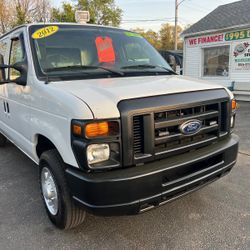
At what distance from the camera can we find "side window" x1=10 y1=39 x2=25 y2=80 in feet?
11.0

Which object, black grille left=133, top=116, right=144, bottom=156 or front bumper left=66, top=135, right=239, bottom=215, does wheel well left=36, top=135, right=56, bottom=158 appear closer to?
front bumper left=66, top=135, right=239, bottom=215

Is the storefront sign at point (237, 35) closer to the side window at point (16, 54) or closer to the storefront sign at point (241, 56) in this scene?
the storefront sign at point (241, 56)

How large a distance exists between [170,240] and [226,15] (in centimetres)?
1317

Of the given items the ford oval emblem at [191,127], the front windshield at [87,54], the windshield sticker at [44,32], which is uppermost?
the windshield sticker at [44,32]

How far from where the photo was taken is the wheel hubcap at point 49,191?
9.04 feet

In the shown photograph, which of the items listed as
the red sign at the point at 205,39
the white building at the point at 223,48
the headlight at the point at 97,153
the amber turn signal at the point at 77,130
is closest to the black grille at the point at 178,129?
the headlight at the point at 97,153

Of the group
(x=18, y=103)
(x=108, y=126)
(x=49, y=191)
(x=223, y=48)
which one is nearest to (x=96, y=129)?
(x=108, y=126)

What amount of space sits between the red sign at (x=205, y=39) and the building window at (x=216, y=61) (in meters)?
0.39

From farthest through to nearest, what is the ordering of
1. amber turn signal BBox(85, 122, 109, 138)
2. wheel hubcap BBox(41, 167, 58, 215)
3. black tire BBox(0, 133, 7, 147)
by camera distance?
1. black tire BBox(0, 133, 7, 147)
2. wheel hubcap BBox(41, 167, 58, 215)
3. amber turn signal BBox(85, 122, 109, 138)

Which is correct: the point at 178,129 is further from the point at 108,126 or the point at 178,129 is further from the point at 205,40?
the point at 205,40

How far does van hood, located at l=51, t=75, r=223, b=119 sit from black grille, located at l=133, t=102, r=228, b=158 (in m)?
0.19

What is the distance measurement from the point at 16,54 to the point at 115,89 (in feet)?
6.53

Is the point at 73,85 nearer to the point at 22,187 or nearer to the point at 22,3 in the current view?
the point at 22,187

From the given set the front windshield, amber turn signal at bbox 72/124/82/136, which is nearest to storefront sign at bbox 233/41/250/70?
the front windshield
